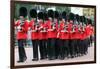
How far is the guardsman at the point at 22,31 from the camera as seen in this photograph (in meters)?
1.88

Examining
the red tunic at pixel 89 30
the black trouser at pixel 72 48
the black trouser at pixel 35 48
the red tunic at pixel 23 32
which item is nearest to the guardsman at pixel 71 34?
the black trouser at pixel 72 48

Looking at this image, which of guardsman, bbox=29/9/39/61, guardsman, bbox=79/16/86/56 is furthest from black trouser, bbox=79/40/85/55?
guardsman, bbox=29/9/39/61

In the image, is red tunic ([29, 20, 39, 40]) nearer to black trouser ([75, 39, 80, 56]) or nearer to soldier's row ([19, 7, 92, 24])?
soldier's row ([19, 7, 92, 24])

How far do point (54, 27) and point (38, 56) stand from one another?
1.20 ft

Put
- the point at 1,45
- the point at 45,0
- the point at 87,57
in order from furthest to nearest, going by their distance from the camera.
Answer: the point at 87,57 → the point at 45,0 → the point at 1,45

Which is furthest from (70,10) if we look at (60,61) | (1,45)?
(1,45)

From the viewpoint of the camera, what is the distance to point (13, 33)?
6.08 ft

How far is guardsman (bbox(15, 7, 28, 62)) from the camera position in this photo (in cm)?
188

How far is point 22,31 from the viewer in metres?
1.89

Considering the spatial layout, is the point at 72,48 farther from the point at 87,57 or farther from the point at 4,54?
the point at 4,54

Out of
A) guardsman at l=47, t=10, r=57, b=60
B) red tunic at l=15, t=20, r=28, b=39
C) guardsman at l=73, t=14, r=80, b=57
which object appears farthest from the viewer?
guardsman at l=73, t=14, r=80, b=57

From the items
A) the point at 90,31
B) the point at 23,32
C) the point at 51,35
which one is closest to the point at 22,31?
the point at 23,32

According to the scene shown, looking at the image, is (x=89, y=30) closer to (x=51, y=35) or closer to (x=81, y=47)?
(x=81, y=47)

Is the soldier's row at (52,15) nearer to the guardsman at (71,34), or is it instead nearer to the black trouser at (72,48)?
the guardsman at (71,34)
